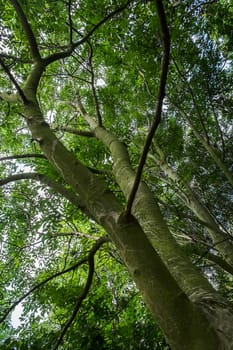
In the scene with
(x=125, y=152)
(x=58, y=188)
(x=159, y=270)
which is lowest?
(x=159, y=270)

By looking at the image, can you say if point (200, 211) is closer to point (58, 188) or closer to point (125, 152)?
point (125, 152)

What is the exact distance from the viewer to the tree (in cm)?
101

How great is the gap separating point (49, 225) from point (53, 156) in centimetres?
Result: 153

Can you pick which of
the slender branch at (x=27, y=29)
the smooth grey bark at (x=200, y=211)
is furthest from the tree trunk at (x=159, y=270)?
the smooth grey bark at (x=200, y=211)

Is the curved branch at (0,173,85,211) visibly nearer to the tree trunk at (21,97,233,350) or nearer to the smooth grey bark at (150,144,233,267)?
the tree trunk at (21,97,233,350)

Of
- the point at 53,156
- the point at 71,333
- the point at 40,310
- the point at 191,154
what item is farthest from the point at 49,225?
the point at 191,154

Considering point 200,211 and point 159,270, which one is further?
point 200,211

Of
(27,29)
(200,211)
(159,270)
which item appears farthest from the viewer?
(200,211)

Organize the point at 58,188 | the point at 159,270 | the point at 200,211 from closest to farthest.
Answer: the point at 159,270
the point at 58,188
the point at 200,211

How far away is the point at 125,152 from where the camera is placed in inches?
90.6

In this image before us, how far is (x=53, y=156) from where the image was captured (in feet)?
5.12

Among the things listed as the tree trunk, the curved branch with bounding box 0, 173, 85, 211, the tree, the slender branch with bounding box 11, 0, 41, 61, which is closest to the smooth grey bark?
the tree

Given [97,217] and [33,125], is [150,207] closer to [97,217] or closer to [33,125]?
[97,217]

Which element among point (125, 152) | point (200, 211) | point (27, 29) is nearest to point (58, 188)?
point (125, 152)
